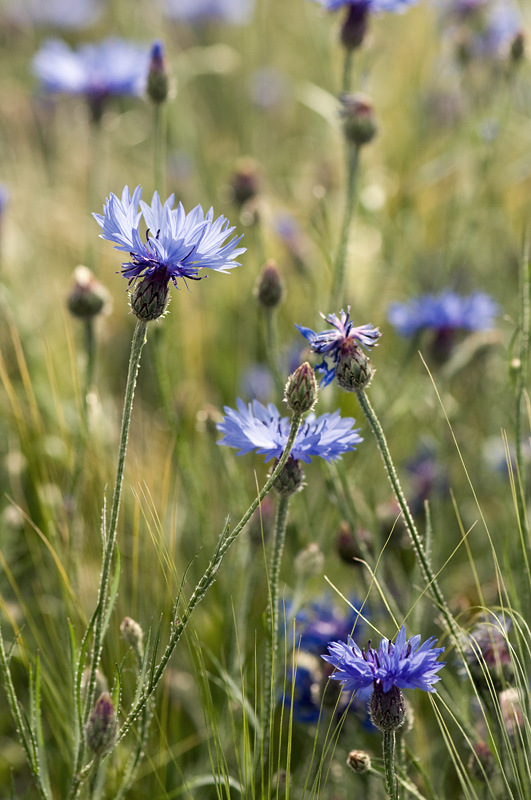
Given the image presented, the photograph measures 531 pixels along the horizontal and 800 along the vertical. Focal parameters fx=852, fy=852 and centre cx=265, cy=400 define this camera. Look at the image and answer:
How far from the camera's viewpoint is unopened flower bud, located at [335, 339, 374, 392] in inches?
43.1

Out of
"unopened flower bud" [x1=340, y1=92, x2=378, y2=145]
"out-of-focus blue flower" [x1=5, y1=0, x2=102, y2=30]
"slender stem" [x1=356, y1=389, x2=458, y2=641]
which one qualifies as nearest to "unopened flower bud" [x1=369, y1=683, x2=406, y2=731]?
"slender stem" [x1=356, y1=389, x2=458, y2=641]

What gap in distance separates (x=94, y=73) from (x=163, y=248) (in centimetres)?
147

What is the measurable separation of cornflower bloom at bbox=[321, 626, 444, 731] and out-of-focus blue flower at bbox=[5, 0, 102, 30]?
3.93 metres

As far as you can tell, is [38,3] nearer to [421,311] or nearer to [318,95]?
[318,95]

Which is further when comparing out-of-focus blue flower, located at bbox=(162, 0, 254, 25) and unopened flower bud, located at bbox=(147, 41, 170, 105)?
out-of-focus blue flower, located at bbox=(162, 0, 254, 25)

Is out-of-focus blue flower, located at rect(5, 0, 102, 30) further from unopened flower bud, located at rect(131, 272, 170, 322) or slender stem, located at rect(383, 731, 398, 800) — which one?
slender stem, located at rect(383, 731, 398, 800)

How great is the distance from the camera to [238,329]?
265cm

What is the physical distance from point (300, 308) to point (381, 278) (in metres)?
0.28

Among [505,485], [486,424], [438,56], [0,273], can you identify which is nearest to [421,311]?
[505,485]

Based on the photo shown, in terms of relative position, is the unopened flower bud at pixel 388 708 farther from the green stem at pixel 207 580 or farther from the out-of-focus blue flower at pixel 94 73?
the out-of-focus blue flower at pixel 94 73

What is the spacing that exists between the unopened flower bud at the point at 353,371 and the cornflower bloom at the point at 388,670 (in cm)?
31

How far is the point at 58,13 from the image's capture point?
4988 millimetres

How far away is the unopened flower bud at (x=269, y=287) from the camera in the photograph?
1.63 metres

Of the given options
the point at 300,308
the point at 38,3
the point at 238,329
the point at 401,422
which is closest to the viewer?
the point at 401,422
